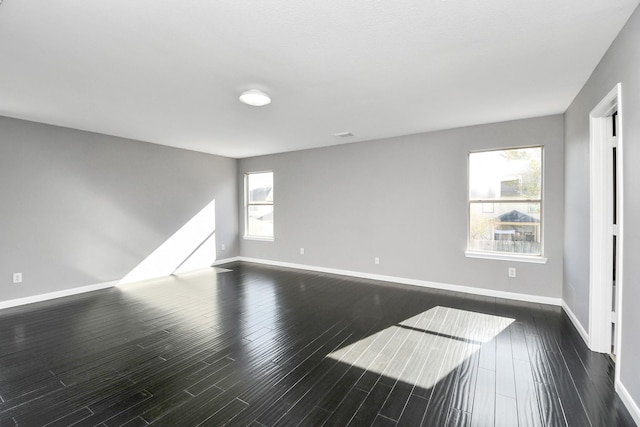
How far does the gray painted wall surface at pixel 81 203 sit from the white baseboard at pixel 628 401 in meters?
6.22

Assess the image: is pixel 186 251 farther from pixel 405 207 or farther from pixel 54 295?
pixel 405 207

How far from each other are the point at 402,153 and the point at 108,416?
15.6ft

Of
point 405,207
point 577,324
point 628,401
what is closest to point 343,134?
point 405,207

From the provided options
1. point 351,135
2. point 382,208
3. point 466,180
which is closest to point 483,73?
point 466,180

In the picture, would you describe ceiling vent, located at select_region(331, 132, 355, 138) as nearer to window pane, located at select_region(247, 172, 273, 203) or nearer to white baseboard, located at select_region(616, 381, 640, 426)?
window pane, located at select_region(247, 172, 273, 203)

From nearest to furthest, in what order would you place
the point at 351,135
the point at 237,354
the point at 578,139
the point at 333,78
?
the point at 237,354
the point at 333,78
the point at 578,139
the point at 351,135

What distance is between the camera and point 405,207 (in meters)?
4.95

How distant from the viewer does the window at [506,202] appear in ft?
13.3

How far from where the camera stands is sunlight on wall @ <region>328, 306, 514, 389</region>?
7.65 ft

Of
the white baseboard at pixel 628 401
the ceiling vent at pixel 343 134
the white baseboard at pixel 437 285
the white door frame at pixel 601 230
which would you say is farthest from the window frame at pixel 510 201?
the white baseboard at pixel 628 401

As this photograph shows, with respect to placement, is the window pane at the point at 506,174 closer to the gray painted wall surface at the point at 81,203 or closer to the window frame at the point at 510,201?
the window frame at the point at 510,201

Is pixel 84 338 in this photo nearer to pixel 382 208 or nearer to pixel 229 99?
pixel 229 99

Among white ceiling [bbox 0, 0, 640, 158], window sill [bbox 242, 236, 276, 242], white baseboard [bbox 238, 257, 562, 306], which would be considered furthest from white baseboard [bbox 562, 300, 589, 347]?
window sill [bbox 242, 236, 276, 242]

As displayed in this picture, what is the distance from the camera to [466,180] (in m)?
4.44
